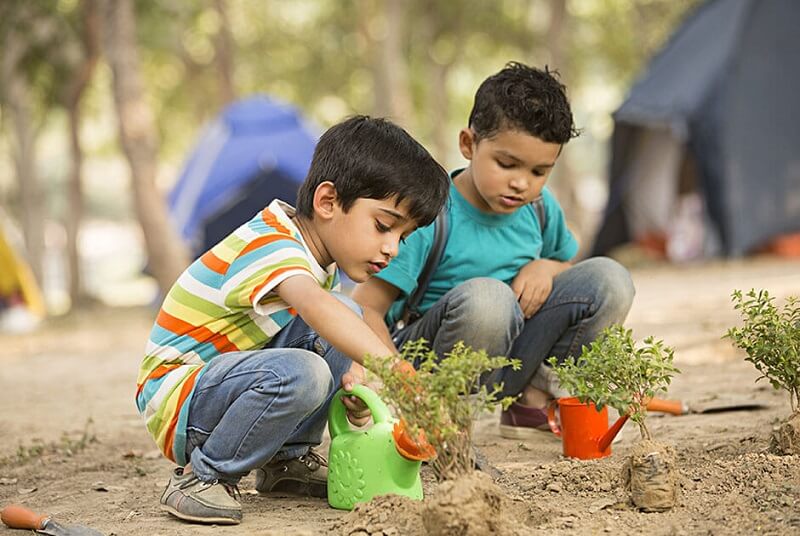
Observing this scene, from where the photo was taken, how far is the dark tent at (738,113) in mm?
11016

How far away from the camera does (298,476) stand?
122 inches

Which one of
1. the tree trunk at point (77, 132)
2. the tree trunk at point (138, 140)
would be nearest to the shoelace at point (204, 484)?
the tree trunk at point (138, 140)

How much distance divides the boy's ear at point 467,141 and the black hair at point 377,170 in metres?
0.64

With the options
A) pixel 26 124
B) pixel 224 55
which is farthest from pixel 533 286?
pixel 224 55

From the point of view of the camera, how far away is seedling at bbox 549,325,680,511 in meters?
2.57

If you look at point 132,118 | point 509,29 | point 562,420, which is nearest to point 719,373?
point 562,420

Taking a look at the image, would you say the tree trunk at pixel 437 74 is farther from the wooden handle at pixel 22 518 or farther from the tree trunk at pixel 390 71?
the wooden handle at pixel 22 518

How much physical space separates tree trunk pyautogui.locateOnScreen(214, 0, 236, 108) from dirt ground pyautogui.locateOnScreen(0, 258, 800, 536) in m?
10.7

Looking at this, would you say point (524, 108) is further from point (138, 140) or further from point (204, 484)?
point (138, 140)

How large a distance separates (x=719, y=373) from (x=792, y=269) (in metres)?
5.41

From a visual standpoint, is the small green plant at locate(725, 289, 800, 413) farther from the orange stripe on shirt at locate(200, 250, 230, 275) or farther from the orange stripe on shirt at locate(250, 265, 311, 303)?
the orange stripe on shirt at locate(200, 250, 230, 275)

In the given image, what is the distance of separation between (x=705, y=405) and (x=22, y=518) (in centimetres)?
241

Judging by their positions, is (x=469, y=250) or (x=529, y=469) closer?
(x=529, y=469)

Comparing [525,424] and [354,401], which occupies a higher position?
[354,401]
